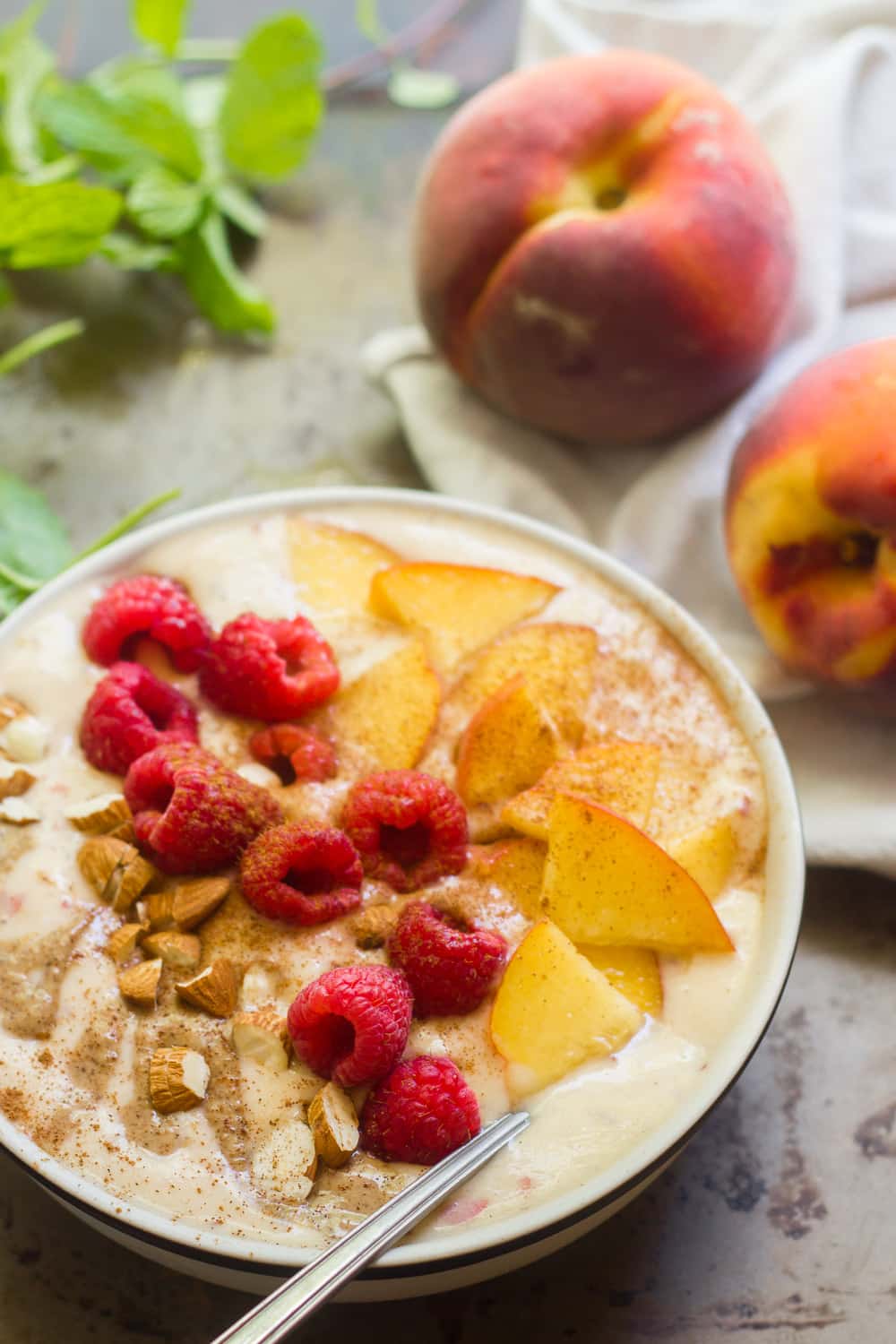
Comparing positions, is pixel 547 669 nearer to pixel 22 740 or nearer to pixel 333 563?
pixel 333 563

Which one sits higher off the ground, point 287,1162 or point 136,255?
point 136,255

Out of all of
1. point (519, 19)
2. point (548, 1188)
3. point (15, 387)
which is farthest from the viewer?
point (519, 19)

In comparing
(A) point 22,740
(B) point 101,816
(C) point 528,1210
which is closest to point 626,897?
(C) point 528,1210

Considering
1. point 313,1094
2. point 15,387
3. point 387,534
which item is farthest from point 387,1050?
point 15,387

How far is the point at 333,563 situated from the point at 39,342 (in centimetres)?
74

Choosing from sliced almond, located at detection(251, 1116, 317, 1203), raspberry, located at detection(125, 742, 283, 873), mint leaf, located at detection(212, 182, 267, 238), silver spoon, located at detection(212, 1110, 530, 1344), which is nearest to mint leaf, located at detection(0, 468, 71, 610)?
raspberry, located at detection(125, 742, 283, 873)

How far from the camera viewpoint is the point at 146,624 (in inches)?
52.7

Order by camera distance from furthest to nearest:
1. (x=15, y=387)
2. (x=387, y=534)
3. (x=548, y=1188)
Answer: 1. (x=15, y=387)
2. (x=387, y=534)
3. (x=548, y=1188)

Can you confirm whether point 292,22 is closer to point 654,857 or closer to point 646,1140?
point 654,857

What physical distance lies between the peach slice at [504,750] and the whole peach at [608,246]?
57cm

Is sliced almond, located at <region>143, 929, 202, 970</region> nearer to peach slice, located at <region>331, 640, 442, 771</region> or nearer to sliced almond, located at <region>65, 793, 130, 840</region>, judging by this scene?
sliced almond, located at <region>65, 793, 130, 840</region>

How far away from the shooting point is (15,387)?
1.97m

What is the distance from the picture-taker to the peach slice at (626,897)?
Answer: 114cm

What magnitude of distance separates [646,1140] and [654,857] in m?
0.25
